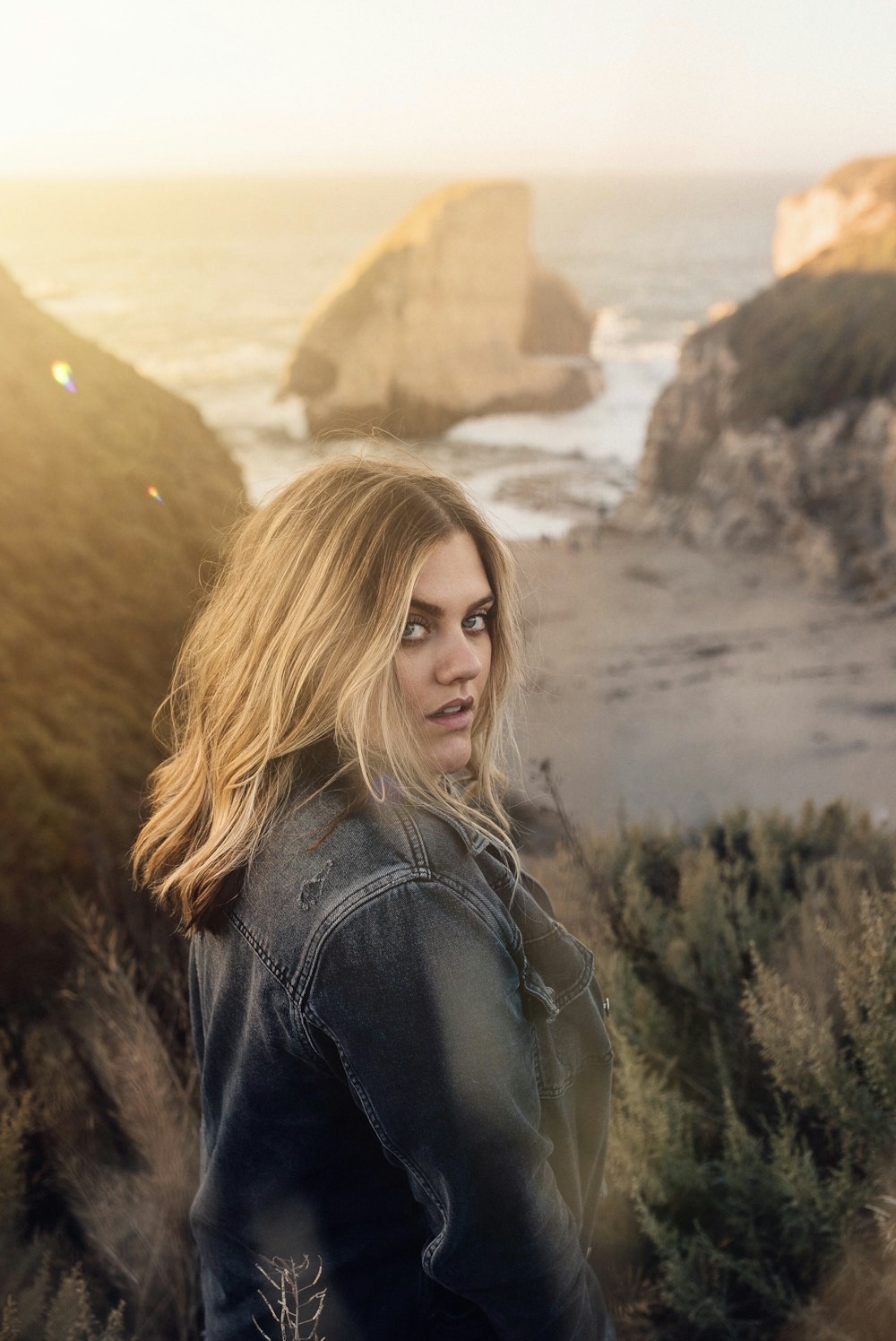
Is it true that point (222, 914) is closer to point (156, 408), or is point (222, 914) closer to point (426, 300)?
point (156, 408)

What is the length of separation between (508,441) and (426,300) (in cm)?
579

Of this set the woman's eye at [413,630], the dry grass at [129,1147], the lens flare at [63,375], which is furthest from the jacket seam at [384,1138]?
the lens flare at [63,375]

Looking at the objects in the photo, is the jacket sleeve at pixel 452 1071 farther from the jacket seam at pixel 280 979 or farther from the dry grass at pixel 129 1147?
the dry grass at pixel 129 1147

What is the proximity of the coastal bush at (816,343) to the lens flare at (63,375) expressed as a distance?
990 cm

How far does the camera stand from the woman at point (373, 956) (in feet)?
3.40

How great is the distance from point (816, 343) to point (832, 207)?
14.8 metres

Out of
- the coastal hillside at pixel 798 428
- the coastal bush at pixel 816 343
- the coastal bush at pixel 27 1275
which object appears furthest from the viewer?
the coastal bush at pixel 816 343

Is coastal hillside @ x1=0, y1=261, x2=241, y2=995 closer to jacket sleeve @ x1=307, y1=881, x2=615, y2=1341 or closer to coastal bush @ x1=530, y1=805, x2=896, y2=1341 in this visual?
coastal bush @ x1=530, y1=805, x2=896, y2=1341

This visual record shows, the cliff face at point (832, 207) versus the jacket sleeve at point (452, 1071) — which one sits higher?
the cliff face at point (832, 207)

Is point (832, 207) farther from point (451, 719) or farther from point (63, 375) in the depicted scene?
point (451, 719)

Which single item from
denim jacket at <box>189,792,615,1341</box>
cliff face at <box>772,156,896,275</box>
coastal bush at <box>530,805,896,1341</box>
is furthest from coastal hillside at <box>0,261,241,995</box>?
cliff face at <box>772,156,896,275</box>

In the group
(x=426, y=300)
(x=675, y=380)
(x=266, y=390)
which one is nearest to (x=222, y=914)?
(x=675, y=380)

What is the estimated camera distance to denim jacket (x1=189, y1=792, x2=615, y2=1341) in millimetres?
1021

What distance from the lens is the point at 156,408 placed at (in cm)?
580
